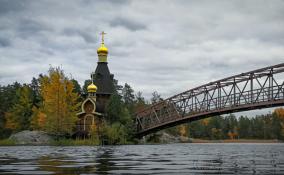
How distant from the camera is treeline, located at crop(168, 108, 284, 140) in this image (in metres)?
143

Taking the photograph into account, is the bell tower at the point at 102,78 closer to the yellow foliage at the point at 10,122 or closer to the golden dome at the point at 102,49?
the golden dome at the point at 102,49

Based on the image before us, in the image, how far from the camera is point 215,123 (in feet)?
535

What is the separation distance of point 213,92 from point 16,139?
2923 cm

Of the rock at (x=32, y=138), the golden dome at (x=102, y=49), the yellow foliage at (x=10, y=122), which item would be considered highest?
the golden dome at (x=102, y=49)

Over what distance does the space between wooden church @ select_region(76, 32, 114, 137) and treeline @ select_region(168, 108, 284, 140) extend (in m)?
55.7

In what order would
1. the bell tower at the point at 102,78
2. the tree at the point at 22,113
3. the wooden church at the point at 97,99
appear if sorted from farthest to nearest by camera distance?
the bell tower at the point at 102,78
the tree at the point at 22,113
the wooden church at the point at 97,99

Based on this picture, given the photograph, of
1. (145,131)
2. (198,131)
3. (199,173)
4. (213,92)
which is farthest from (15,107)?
(198,131)

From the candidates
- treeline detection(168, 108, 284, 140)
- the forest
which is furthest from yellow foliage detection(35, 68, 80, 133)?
treeline detection(168, 108, 284, 140)

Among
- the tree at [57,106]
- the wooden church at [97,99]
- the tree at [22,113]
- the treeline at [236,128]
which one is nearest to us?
the tree at [57,106]

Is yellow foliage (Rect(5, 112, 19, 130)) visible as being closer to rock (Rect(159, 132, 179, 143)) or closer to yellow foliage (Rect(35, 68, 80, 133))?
yellow foliage (Rect(35, 68, 80, 133))

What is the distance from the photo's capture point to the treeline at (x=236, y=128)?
143 metres

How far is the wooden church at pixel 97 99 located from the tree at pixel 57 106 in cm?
461

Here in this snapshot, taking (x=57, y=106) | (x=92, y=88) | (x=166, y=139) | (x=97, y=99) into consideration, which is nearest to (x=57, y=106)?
(x=57, y=106)

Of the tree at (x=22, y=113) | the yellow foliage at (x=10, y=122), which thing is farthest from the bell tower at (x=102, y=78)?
the yellow foliage at (x=10, y=122)
